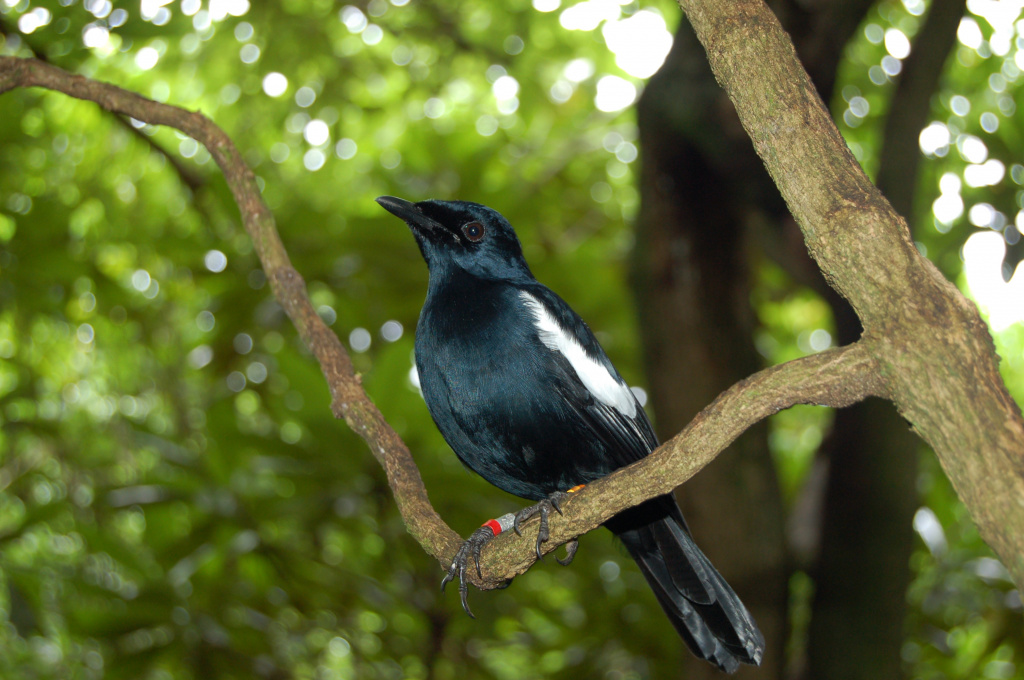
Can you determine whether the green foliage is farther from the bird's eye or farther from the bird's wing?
the bird's wing

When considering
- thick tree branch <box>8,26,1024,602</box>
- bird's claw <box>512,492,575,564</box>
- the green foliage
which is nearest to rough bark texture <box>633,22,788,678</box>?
the green foliage

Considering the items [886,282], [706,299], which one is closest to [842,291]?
[886,282]

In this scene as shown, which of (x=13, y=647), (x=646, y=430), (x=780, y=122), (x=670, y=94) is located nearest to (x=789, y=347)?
(x=670, y=94)

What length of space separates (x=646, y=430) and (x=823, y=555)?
1762 mm

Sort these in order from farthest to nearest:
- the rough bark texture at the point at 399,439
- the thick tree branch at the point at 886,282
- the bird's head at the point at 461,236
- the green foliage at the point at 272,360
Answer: the green foliage at the point at 272,360 < the bird's head at the point at 461,236 < the rough bark texture at the point at 399,439 < the thick tree branch at the point at 886,282

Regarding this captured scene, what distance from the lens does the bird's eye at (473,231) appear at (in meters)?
3.12

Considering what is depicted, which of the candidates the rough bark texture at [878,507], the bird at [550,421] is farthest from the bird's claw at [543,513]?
the rough bark texture at [878,507]

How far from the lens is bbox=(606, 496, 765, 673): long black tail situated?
2650 millimetres

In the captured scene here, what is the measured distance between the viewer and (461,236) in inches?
123

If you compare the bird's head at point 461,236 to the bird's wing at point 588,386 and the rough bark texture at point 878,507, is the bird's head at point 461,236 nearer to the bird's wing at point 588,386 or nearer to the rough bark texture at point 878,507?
the bird's wing at point 588,386

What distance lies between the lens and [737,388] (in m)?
1.56

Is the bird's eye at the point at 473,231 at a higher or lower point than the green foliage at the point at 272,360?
higher

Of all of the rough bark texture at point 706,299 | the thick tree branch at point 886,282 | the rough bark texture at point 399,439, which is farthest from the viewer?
the rough bark texture at point 706,299

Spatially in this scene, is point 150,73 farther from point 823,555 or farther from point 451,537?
point 823,555
